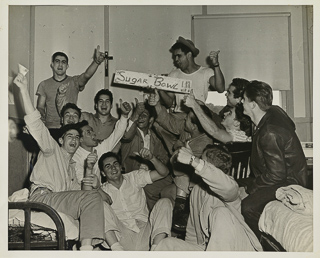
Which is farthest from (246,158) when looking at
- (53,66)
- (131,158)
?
(53,66)

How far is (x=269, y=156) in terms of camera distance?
191cm

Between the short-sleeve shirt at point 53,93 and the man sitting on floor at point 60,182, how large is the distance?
0.19 feet

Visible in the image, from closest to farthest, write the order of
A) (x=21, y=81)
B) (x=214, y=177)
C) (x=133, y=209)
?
(x=214, y=177) → (x=21, y=81) → (x=133, y=209)

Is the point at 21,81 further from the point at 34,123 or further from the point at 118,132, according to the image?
the point at 118,132

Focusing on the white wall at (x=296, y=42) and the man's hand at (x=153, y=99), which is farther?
the man's hand at (x=153, y=99)

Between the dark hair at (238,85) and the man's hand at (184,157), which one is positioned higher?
the dark hair at (238,85)

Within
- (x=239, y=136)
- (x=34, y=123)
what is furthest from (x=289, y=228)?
(x=34, y=123)

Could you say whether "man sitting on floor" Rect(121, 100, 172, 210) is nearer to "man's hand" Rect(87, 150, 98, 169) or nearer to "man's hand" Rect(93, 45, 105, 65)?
"man's hand" Rect(87, 150, 98, 169)

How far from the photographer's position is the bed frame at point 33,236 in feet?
5.82

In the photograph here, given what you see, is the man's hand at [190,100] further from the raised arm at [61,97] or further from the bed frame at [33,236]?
the bed frame at [33,236]

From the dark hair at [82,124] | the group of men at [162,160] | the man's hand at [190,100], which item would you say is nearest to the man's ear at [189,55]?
the group of men at [162,160]

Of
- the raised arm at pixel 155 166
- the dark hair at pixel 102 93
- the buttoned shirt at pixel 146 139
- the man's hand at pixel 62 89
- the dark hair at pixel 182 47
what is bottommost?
the raised arm at pixel 155 166

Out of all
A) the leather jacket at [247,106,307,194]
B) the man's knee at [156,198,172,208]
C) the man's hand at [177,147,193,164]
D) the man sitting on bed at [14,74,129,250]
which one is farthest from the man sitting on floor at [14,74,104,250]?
the leather jacket at [247,106,307,194]

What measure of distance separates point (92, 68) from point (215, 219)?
0.73m
